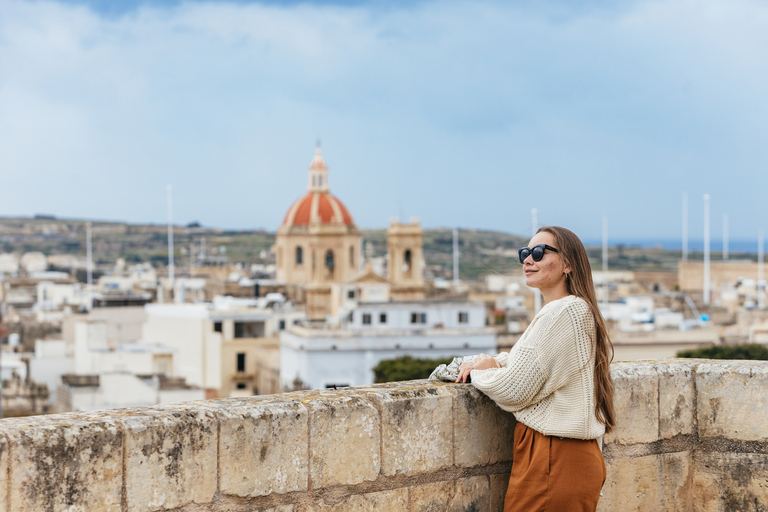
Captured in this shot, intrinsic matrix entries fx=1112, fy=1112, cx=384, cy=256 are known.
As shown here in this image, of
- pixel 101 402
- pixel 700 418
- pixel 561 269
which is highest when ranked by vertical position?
pixel 561 269

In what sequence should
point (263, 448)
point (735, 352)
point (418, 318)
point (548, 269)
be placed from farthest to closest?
point (418, 318) → point (735, 352) → point (548, 269) → point (263, 448)

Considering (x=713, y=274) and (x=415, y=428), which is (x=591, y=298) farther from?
(x=713, y=274)

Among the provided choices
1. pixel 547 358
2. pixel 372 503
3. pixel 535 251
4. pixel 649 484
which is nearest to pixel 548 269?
pixel 535 251

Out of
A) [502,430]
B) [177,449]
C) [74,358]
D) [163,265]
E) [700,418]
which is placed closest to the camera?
[177,449]

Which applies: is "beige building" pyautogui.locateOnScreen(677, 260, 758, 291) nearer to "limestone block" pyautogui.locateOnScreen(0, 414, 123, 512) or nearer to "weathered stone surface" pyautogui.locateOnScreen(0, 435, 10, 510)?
"limestone block" pyautogui.locateOnScreen(0, 414, 123, 512)

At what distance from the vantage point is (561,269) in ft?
10.1

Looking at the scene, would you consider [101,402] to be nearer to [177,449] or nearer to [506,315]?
[506,315]

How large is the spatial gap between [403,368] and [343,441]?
34801mm

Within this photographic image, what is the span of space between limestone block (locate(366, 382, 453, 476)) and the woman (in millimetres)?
158

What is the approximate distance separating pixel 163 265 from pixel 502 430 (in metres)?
104

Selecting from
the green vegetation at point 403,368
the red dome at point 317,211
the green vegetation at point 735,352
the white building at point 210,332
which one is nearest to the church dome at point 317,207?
the red dome at point 317,211

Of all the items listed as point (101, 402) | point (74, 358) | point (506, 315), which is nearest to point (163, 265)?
point (506, 315)

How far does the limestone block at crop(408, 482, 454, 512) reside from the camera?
317 cm

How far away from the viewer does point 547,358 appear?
292cm
